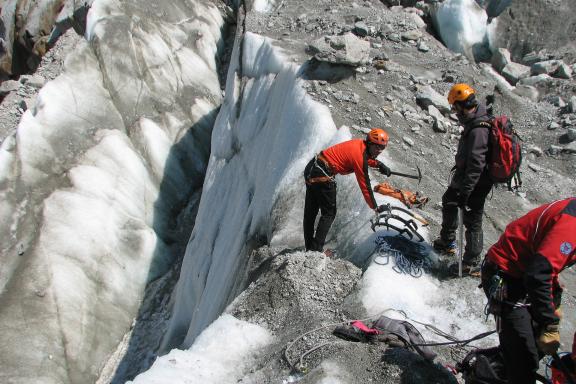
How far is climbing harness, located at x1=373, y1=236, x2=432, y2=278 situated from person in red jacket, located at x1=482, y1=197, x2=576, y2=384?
2440 mm

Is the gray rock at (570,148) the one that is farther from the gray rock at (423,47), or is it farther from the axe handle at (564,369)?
the axe handle at (564,369)

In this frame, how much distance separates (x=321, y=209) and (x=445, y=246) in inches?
70.1

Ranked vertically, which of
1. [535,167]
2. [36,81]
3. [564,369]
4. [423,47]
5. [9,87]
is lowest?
[9,87]

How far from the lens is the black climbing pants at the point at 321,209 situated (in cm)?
733

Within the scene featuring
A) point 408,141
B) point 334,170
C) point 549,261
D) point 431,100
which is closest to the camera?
point 549,261

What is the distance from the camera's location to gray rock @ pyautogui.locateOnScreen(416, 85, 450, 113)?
40.5ft

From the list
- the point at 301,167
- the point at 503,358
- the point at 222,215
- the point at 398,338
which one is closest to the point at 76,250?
the point at 222,215

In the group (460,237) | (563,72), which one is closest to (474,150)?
(460,237)

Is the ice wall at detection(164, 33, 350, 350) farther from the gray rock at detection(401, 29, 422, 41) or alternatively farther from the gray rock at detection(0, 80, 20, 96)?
the gray rock at detection(0, 80, 20, 96)

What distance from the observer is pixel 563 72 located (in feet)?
46.1

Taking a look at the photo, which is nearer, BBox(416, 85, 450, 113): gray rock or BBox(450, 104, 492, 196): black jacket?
BBox(450, 104, 492, 196): black jacket

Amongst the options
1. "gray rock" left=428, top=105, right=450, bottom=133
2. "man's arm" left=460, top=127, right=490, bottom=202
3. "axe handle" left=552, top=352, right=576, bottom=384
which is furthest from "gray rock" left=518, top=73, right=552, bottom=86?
"axe handle" left=552, top=352, right=576, bottom=384

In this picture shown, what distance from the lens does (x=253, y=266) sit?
27.9 feet

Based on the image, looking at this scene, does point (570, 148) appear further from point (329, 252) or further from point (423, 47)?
point (329, 252)
